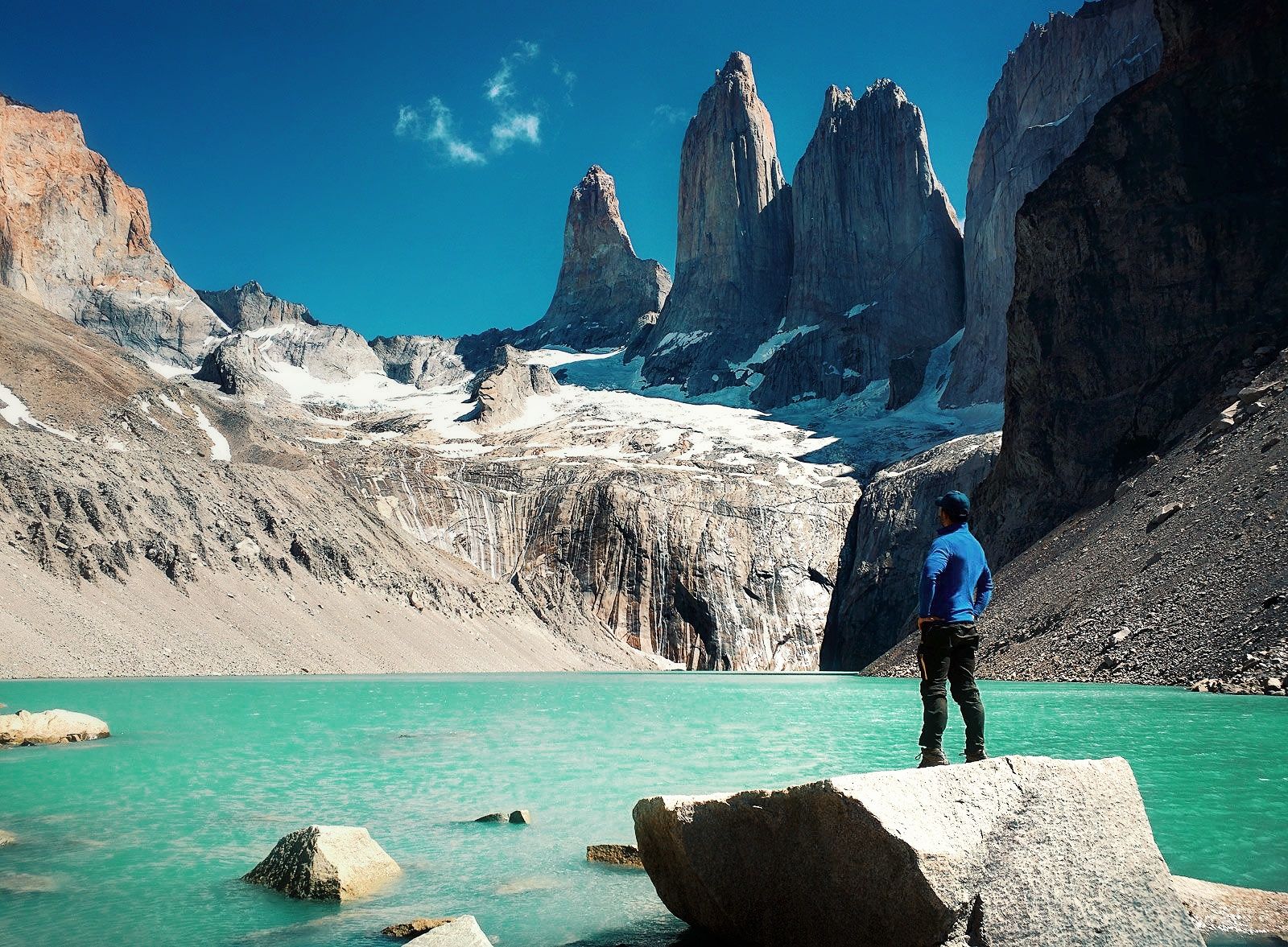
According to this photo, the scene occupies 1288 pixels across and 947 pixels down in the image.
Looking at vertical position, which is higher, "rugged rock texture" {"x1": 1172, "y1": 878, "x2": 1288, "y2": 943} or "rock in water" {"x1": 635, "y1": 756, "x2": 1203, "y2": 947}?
"rock in water" {"x1": 635, "y1": 756, "x2": 1203, "y2": 947}

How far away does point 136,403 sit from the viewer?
58938 millimetres

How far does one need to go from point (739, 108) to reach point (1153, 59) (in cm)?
7111

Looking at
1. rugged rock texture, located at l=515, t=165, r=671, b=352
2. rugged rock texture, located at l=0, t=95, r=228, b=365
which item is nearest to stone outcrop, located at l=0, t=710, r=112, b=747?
rugged rock texture, located at l=0, t=95, r=228, b=365

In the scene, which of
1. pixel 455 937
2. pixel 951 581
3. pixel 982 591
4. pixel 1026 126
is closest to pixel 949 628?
pixel 951 581

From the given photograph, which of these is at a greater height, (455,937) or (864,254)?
(864,254)

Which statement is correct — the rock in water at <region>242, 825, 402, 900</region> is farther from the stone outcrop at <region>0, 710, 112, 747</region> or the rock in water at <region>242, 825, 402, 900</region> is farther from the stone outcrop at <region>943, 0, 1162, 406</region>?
the stone outcrop at <region>943, 0, 1162, 406</region>

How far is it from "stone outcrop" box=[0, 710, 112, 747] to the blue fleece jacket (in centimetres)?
1430

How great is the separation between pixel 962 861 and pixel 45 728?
51.4 ft

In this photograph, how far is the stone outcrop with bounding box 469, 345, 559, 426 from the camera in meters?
111

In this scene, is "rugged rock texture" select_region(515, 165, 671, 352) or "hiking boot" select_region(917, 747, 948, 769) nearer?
"hiking boot" select_region(917, 747, 948, 769)

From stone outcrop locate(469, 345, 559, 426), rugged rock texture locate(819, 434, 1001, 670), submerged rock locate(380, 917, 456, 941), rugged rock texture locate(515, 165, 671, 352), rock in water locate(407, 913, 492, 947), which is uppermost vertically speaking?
rugged rock texture locate(515, 165, 671, 352)

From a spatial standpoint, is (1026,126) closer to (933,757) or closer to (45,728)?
(45,728)

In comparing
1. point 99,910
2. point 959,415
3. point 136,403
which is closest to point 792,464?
point 959,415

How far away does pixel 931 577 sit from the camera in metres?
7.37
